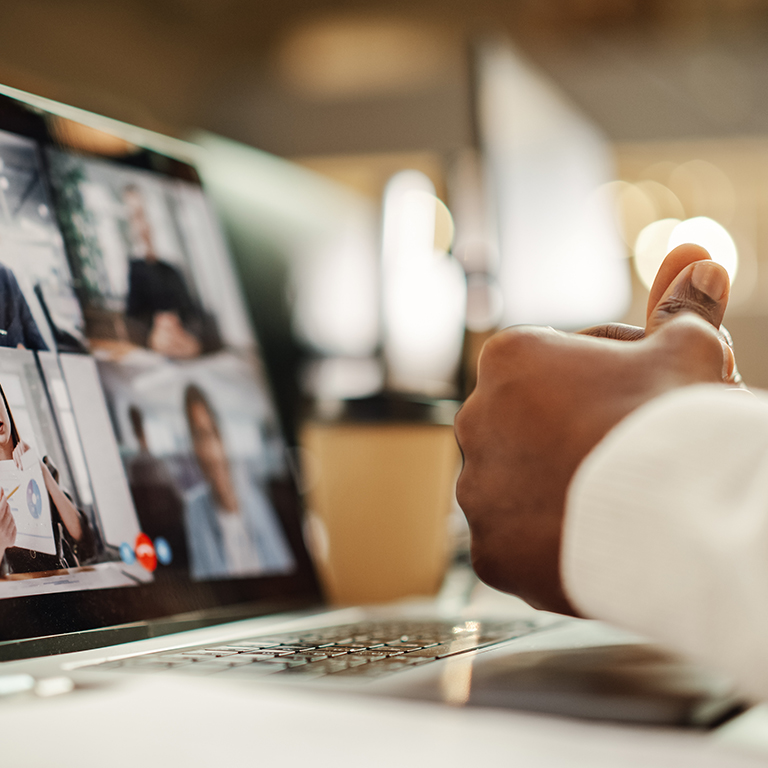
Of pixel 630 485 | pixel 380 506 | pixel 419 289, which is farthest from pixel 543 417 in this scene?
pixel 419 289

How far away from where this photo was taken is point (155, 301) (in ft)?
1.79

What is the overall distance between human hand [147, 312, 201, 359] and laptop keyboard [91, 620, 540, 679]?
0.22 metres

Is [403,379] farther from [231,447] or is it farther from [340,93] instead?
[340,93]

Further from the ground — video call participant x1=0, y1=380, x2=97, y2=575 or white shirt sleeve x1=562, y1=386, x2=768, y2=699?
video call participant x1=0, y1=380, x2=97, y2=575

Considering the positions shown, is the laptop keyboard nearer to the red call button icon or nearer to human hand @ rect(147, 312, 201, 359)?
the red call button icon

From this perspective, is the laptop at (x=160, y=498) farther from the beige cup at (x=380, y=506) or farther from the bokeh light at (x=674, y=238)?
the bokeh light at (x=674, y=238)

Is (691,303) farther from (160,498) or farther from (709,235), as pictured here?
(709,235)

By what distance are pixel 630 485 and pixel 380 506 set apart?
482mm

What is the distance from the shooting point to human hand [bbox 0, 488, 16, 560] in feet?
1.16

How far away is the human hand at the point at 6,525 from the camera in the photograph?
1.16ft

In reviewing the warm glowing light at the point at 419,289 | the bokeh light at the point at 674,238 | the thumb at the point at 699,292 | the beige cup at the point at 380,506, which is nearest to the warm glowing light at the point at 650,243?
the bokeh light at the point at 674,238

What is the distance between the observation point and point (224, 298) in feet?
2.06

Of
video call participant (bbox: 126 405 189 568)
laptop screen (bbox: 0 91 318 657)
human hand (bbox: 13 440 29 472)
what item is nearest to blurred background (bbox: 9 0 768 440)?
laptop screen (bbox: 0 91 318 657)

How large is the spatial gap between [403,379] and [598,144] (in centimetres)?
79
